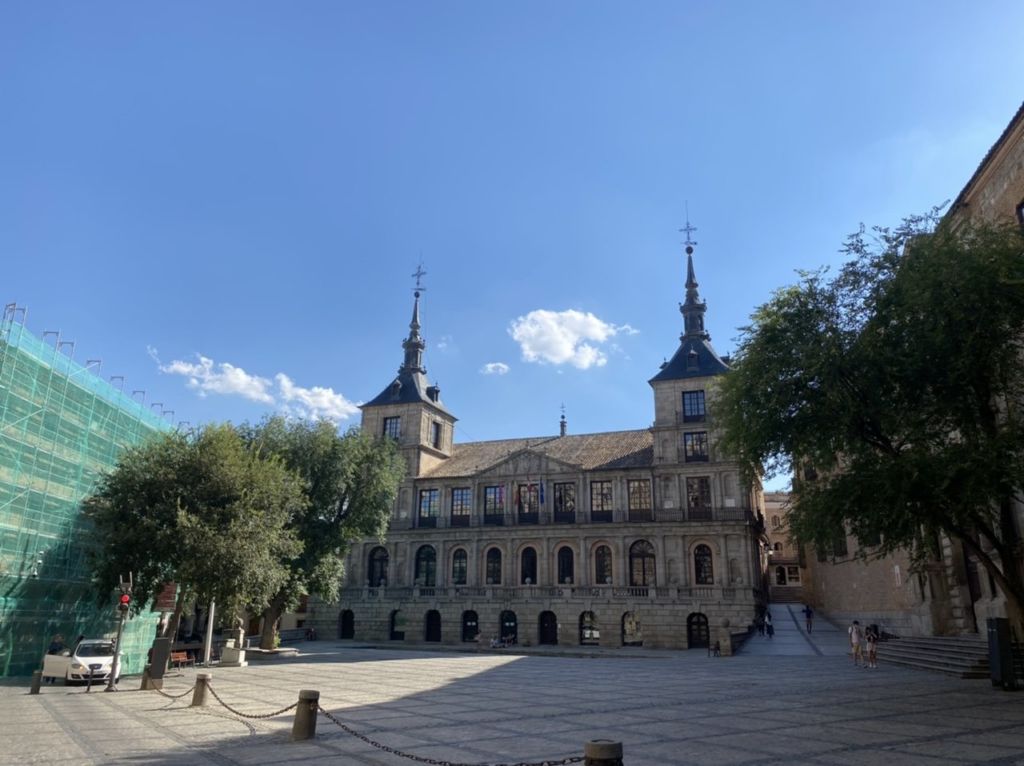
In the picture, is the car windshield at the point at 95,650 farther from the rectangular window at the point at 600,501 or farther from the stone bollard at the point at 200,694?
the rectangular window at the point at 600,501

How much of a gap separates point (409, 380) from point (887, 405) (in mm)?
44022

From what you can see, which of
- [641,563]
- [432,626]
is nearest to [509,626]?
[432,626]

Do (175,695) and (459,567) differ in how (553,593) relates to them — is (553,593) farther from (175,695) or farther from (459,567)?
(175,695)

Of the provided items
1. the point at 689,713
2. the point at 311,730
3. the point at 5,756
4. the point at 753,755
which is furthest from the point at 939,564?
the point at 5,756

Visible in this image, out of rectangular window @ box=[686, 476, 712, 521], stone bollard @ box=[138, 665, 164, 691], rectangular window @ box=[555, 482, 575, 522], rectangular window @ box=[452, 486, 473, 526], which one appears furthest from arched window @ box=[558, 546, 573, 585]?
stone bollard @ box=[138, 665, 164, 691]

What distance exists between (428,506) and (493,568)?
23.1 feet

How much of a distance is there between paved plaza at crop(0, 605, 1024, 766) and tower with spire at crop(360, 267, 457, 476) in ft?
101

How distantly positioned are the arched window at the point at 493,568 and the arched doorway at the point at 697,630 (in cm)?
1310

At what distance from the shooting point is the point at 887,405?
53.0 ft

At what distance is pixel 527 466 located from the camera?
49.5 m

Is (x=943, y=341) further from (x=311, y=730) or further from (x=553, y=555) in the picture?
(x=553, y=555)

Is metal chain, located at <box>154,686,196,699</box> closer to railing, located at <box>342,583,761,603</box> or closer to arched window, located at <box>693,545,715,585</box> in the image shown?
railing, located at <box>342,583,761,603</box>

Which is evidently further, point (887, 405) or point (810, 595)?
point (810, 595)

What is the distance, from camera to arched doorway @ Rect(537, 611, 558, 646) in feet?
149
